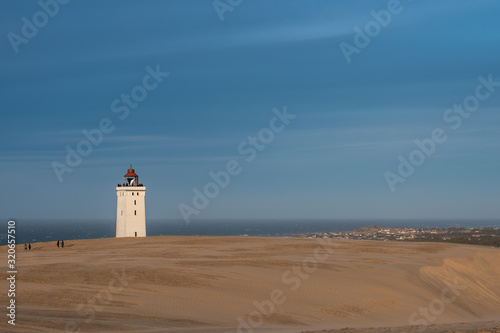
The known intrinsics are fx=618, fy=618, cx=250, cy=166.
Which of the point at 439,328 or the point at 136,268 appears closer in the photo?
the point at 439,328

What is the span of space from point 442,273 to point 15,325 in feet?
80.6

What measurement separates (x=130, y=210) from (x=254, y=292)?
32.3 meters

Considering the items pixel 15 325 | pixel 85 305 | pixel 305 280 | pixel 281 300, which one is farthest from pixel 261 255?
pixel 15 325

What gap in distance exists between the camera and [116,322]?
65.2 feet

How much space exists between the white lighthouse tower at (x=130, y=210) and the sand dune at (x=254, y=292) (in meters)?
15.8

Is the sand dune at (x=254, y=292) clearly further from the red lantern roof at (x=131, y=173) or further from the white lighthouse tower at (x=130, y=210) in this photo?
the red lantern roof at (x=131, y=173)

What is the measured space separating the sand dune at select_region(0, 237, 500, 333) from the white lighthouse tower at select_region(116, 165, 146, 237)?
624 inches

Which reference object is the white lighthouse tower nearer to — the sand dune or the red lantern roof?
the red lantern roof

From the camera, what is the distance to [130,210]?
56906mm

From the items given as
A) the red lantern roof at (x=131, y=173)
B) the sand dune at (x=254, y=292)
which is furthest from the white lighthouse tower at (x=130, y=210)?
the sand dune at (x=254, y=292)

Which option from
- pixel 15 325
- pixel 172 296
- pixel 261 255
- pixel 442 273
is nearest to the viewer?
pixel 15 325

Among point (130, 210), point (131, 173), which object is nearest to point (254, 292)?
point (130, 210)

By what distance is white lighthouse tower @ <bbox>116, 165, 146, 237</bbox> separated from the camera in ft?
186

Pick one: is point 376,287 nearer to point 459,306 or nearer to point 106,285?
point 459,306
